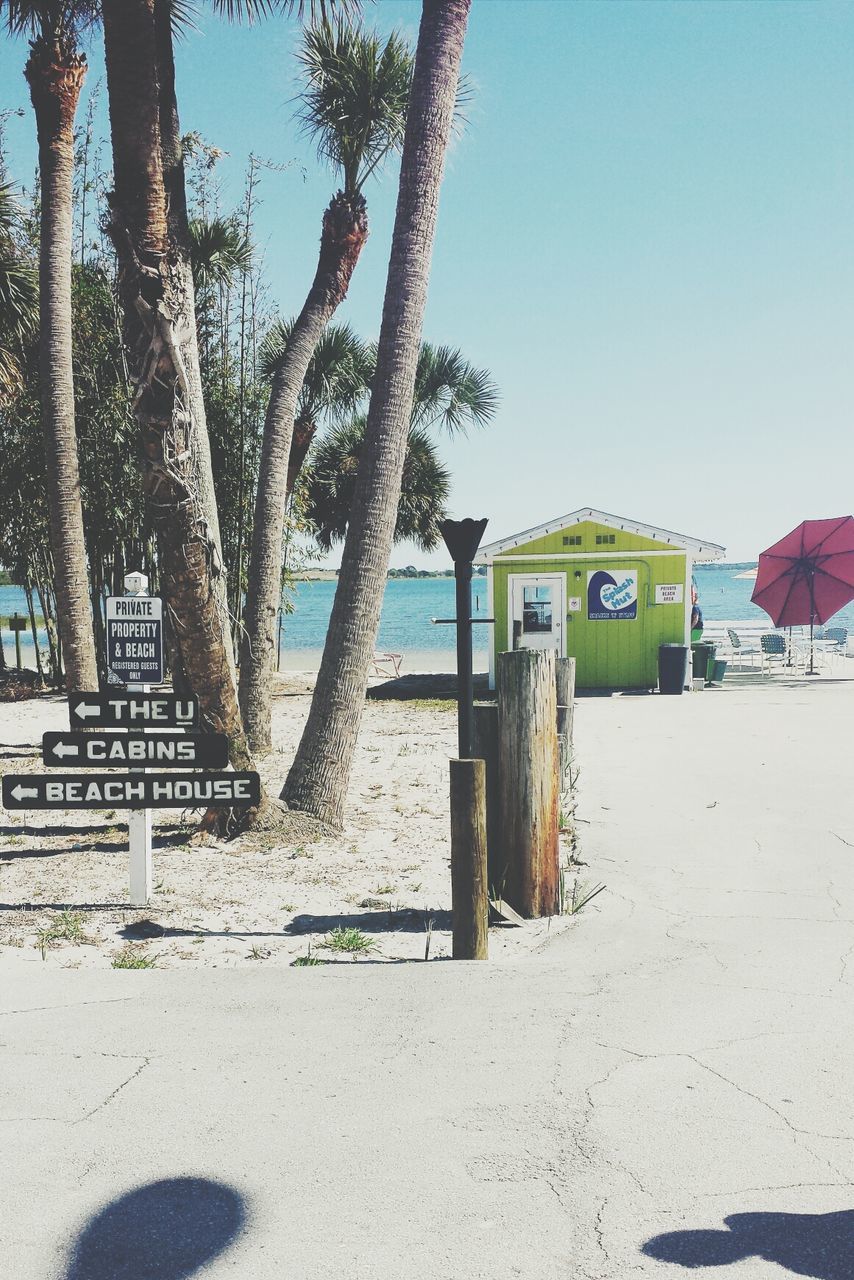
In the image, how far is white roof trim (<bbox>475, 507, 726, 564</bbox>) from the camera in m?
18.4

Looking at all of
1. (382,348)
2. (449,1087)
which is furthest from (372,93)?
(449,1087)

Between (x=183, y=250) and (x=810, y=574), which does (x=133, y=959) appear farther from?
(x=810, y=574)

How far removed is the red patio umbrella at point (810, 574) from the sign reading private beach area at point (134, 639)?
15102 mm

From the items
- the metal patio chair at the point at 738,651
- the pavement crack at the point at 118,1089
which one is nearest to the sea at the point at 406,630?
the metal patio chair at the point at 738,651

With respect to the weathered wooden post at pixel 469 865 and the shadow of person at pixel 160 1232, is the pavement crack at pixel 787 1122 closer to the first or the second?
the weathered wooden post at pixel 469 865

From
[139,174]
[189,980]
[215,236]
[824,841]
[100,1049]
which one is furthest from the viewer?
[215,236]

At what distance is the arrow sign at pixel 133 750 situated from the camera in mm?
5797

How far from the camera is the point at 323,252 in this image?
10.1 meters

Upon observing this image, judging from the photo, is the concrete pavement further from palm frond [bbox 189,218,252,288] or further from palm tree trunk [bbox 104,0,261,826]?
palm frond [bbox 189,218,252,288]

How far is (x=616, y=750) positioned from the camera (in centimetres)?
1164

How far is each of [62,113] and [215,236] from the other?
10.6 ft

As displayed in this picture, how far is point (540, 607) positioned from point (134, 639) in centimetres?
1363

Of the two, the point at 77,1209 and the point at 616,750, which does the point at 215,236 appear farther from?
the point at 77,1209

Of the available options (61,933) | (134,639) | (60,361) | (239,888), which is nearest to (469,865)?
(239,888)
